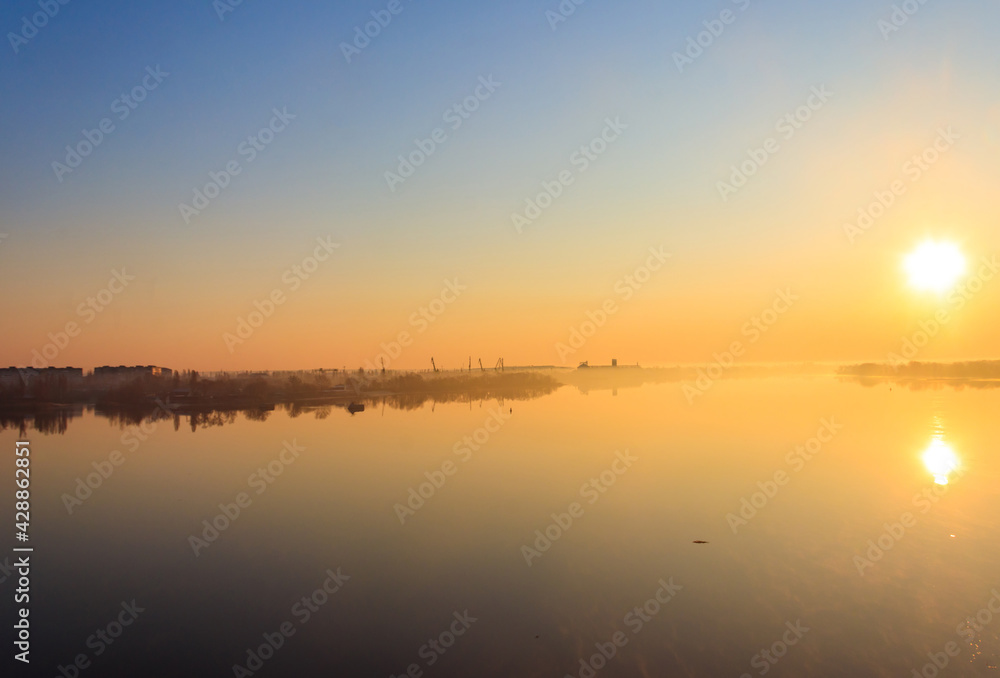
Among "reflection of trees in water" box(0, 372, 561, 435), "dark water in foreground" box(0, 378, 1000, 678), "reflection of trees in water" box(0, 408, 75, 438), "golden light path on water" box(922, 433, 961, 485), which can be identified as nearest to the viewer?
"dark water in foreground" box(0, 378, 1000, 678)

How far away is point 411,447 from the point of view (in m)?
33.0

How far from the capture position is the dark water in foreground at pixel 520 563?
981cm

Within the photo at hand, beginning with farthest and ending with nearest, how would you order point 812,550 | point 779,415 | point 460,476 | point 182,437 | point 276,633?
1. point 779,415
2. point 182,437
3. point 460,476
4. point 812,550
5. point 276,633

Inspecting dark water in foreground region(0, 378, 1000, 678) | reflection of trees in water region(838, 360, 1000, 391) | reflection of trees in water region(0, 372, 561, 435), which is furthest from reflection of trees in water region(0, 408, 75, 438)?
reflection of trees in water region(838, 360, 1000, 391)

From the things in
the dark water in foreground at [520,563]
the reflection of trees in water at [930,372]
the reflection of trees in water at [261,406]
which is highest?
the reflection of trees in water at [930,372]

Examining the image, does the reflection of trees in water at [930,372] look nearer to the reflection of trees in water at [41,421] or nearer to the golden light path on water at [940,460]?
the golden light path on water at [940,460]

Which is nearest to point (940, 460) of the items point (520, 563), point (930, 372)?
point (520, 563)

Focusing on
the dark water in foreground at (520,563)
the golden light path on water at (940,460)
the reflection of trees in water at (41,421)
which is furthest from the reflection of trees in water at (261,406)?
the golden light path on water at (940,460)

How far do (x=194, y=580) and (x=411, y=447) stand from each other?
20.0 meters

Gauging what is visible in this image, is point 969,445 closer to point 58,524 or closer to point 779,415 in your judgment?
point 779,415

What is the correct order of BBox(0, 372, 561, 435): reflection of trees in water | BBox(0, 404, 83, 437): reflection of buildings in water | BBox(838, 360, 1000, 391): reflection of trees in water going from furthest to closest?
1. BBox(838, 360, 1000, 391): reflection of trees in water
2. BBox(0, 372, 561, 435): reflection of trees in water
3. BBox(0, 404, 83, 437): reflection of buildings in water

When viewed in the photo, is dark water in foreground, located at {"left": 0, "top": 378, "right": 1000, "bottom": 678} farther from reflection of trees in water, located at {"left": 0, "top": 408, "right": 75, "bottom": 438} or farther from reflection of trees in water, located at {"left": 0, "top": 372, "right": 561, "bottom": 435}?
reflection of trees in water, located at {"left": 0, "top": 372, "right": 561, "bottom": 435}

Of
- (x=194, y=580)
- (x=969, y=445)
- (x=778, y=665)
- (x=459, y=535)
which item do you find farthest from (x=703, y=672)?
(x=969, y=445)

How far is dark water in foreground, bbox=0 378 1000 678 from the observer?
386 inches
